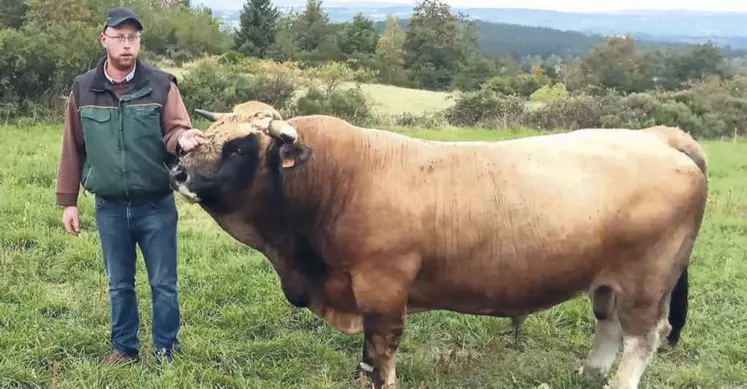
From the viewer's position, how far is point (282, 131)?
4.43 metres

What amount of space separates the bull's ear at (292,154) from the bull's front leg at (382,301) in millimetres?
725

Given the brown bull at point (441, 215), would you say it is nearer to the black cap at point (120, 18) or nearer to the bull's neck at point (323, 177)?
the bull's neck at point (323, 177)

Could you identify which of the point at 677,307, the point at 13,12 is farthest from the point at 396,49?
the point at 677,307

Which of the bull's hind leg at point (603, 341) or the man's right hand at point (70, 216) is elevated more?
the man's right hand at point (70, 216)

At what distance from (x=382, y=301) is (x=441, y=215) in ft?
2.06

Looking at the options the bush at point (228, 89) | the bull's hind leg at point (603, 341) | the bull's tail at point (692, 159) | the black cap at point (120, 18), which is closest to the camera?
the black cap at point (120, 18)

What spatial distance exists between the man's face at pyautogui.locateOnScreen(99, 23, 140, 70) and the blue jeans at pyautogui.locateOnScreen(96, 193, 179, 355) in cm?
95

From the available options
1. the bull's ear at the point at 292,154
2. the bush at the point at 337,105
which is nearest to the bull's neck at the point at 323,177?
the bull's ear at the point at 292,154

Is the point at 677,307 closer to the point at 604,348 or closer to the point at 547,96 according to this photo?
the point at 604,348

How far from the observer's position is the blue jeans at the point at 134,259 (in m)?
5.21

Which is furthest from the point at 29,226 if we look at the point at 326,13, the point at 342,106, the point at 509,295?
the point at 326,13

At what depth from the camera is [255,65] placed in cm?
3089

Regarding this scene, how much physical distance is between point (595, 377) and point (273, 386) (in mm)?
2285

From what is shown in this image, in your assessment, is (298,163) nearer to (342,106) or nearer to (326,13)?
(342,106)
